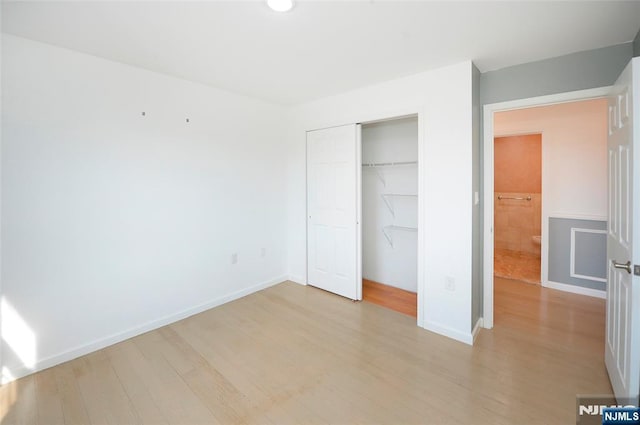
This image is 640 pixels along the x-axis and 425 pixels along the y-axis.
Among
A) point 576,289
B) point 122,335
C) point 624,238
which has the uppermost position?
point 624,238

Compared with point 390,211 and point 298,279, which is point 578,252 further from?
point 298,279

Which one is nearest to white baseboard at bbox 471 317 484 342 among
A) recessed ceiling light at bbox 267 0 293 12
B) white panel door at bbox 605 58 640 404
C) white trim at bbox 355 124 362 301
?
white panel door at bbox 605 58 640 404

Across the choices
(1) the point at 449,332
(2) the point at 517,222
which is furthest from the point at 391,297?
(2) the point at 517,222

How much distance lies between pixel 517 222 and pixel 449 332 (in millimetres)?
4279

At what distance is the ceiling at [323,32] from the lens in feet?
6.03

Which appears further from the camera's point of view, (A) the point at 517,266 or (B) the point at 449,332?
(A) the point at 517,266

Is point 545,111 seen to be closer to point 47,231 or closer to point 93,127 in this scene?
point 93,127

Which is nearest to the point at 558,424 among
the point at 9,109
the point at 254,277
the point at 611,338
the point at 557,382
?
the point at 557,382

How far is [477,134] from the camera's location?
A: 9.27 feet

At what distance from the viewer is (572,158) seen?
12.6 ft

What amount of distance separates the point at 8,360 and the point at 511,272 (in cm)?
591

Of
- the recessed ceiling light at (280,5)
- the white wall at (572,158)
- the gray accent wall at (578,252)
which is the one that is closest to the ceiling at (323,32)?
the recessed ceiling light at (280,5)

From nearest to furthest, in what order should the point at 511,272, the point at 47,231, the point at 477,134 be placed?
the point at 47,231 → the point at 477,134 → the point at 511,272

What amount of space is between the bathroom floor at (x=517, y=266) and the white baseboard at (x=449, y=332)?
226 cm
